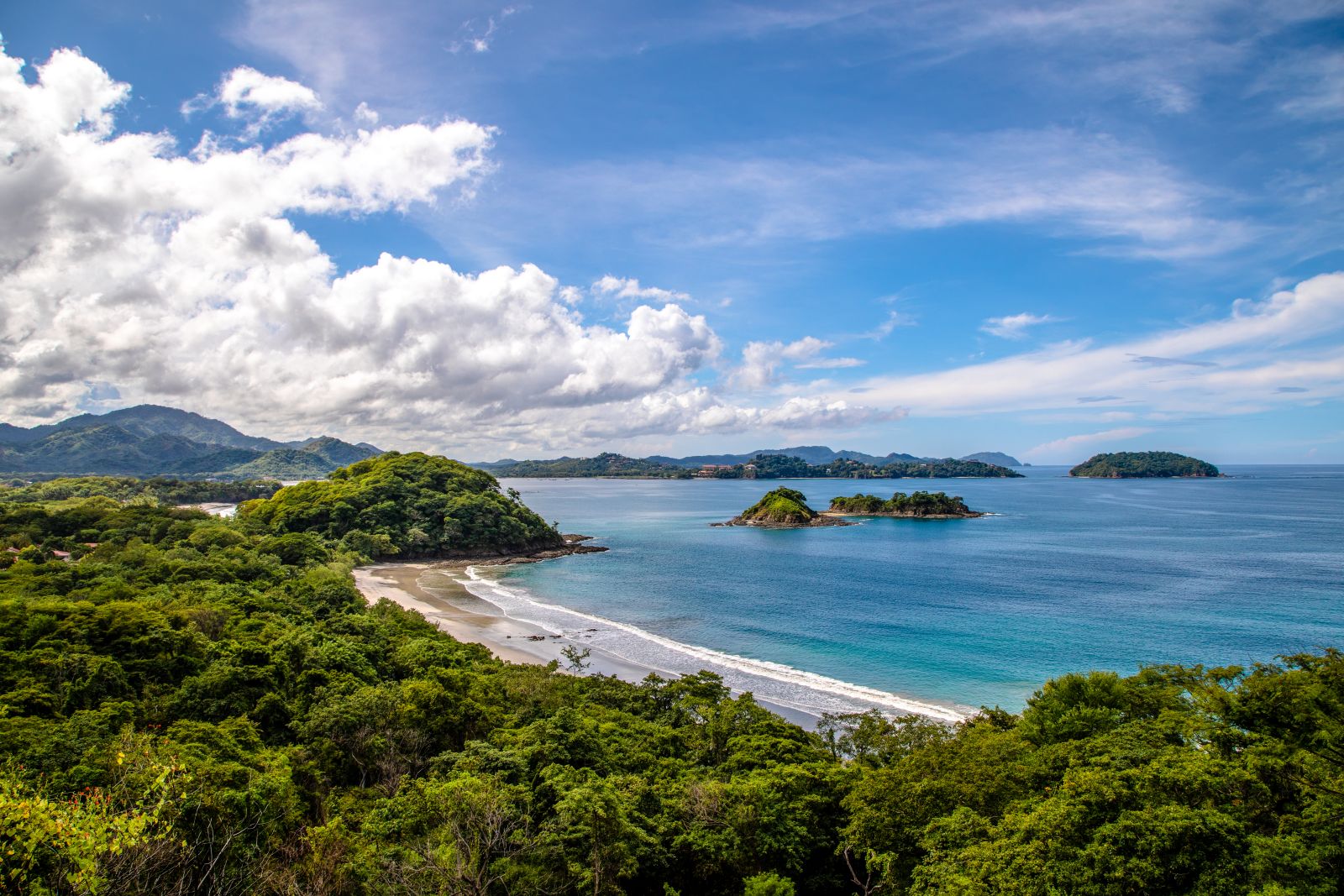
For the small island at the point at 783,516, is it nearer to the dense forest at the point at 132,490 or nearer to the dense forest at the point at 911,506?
the dense forest at the point at 911,506

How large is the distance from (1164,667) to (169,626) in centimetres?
3636

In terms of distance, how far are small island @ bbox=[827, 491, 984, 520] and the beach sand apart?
300 ft

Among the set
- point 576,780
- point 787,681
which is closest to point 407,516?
point 787,681

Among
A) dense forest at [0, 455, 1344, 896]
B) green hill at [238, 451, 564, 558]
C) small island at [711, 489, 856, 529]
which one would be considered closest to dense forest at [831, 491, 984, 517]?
small island at [711, 489, 856, 529]

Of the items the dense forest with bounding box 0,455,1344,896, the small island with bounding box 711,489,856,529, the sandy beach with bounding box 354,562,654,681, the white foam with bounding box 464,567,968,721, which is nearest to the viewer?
the dense forest with bounding box 0,455,1344,896

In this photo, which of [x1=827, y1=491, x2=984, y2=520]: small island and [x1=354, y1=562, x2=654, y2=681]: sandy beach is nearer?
[x1=354, y1=562, x2=654, y2=681]: sandy beach

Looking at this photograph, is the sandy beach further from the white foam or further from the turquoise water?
the turquoise water

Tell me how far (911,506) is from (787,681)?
107472 mm

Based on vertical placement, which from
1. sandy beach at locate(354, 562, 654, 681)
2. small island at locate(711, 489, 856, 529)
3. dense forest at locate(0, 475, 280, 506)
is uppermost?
dense forest at locate(0, 475, 280, 506)

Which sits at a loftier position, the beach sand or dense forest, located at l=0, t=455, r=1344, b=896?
dense forest, located at l=0, t=455, r=1344, b=896

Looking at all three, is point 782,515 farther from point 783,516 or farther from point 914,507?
point 914,507

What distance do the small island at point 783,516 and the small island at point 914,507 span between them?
1574 cm

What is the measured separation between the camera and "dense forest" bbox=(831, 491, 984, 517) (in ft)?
426

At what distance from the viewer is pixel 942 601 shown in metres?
53.7
